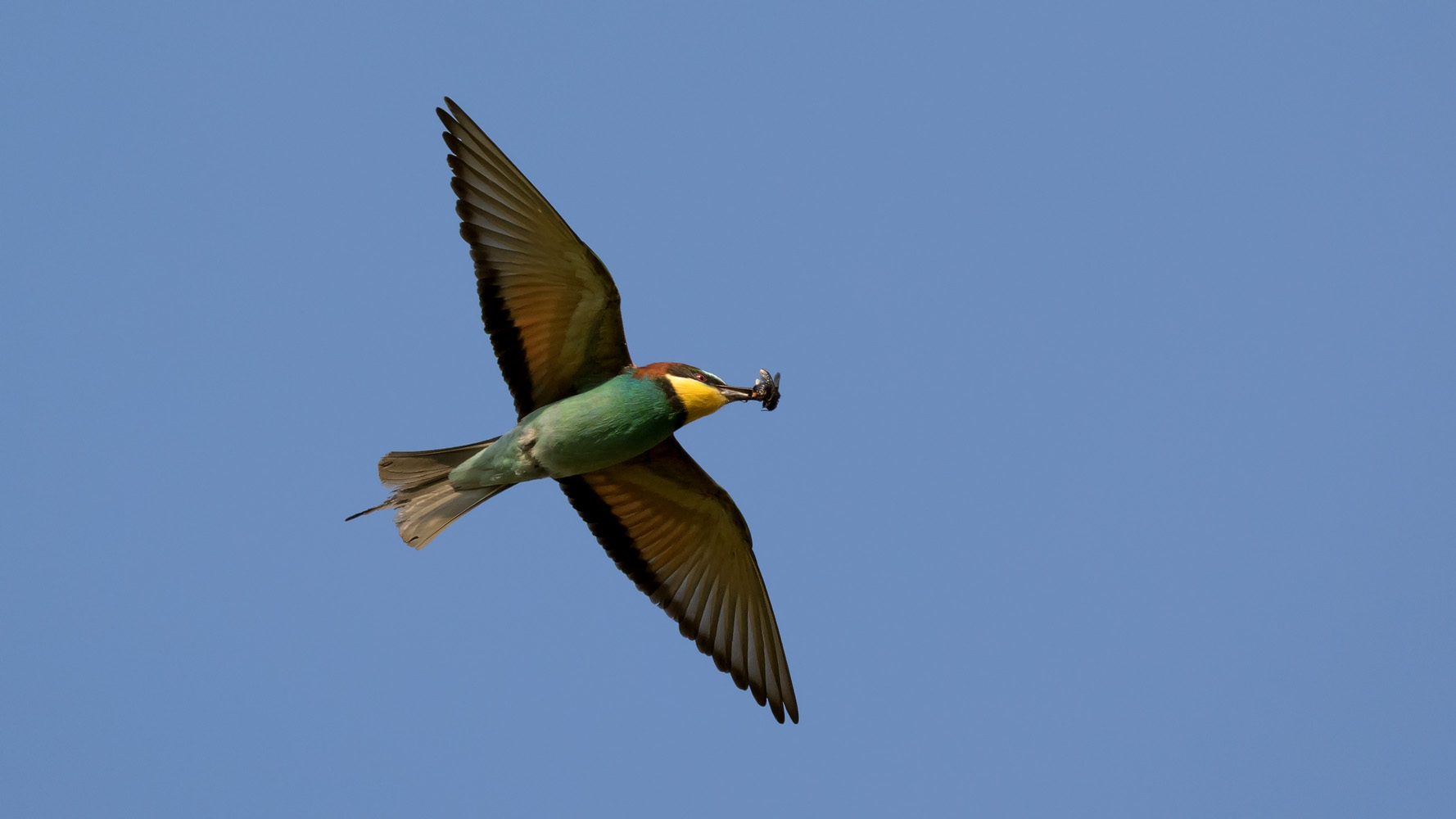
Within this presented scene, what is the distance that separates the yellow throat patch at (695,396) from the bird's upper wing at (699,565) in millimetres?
777

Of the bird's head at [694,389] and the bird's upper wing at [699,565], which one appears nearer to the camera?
the bird's head at [694,389]

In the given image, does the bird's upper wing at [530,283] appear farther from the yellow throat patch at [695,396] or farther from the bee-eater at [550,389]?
the yellow throat patch at [695,396]

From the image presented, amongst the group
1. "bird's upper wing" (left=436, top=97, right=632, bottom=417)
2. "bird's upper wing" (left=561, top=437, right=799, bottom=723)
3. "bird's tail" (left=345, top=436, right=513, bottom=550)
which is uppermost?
"bird's upper wing" (left=436, top=97, right=632, bottom=417)

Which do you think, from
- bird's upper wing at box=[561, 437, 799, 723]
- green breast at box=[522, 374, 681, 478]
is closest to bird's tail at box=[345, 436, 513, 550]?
green breast at box=[522, 374, 681, 478]

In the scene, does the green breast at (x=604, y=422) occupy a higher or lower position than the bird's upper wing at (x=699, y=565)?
higher

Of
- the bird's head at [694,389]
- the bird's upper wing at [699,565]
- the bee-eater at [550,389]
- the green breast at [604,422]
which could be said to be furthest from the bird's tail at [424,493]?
the bird's head at [694,389]

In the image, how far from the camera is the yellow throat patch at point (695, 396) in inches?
290

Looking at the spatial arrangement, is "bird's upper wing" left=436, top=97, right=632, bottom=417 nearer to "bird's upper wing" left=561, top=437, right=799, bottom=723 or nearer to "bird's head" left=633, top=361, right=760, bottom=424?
"bird's head" left=633, top=361, right=760, bottom=424

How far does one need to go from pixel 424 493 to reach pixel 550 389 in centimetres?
97

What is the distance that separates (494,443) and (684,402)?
43.3 inches

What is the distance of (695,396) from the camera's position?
7.37m

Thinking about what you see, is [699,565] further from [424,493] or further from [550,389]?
[424,493]

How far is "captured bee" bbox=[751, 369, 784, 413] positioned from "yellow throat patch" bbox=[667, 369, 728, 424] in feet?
0.66

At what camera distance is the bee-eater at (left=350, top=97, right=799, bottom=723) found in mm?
7207
